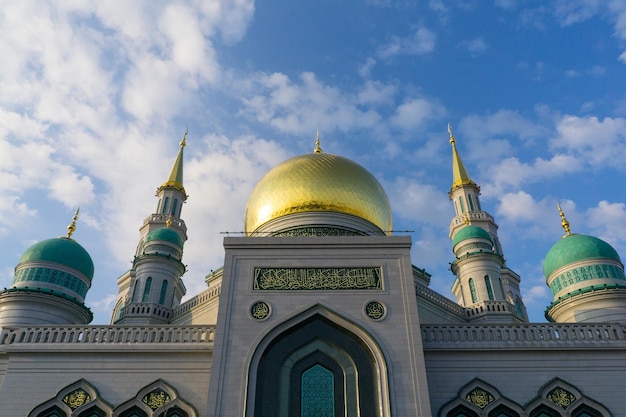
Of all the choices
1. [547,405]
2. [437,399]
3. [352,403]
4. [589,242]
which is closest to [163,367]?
[352,403]

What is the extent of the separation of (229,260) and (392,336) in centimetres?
358

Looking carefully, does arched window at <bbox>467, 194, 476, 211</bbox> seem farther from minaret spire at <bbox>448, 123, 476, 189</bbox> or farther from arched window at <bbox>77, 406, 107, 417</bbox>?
arched window at <bbox>77, 406, 107, 417</bbox>

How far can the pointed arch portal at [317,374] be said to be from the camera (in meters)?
8.89

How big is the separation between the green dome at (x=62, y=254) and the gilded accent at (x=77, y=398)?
18.4ft

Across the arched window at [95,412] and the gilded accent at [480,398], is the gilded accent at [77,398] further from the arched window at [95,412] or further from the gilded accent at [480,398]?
the gilded accent at [480,398]

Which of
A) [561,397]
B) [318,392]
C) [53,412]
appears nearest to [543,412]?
[561,397]

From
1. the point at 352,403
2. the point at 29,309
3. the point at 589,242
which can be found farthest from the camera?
the point at 589,242

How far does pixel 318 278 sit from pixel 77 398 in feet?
16.5

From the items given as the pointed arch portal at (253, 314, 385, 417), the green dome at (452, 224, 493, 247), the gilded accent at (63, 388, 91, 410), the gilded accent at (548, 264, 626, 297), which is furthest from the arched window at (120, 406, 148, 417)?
the green dome at (452, 224, 493, 247)

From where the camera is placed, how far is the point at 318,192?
13.8m

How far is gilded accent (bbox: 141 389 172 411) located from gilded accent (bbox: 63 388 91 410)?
1059mm

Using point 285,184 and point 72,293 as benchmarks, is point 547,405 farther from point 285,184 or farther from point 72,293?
point 72,293

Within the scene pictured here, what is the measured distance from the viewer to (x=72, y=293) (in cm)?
1422

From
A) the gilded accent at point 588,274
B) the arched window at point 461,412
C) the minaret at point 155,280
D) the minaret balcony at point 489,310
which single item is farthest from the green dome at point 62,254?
the gilded accent at point 588,274
